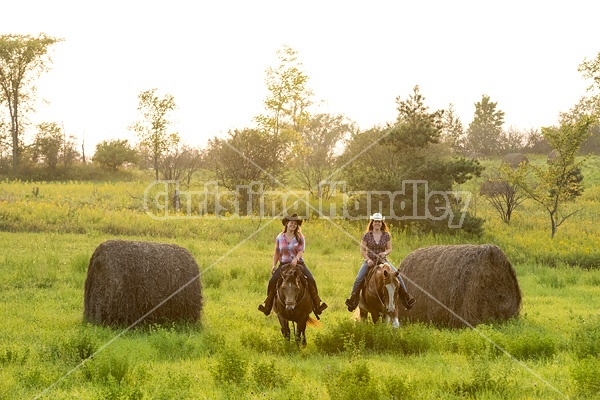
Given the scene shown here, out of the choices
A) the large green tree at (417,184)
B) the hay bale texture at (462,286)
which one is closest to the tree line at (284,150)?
the large green tree at (417,184)

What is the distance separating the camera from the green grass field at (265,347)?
28.1 ft

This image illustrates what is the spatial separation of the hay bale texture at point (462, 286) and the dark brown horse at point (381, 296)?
6.94ft

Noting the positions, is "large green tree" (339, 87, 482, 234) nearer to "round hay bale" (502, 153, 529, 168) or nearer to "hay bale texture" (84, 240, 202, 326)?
"hay bale texture" (84, 240, 202, 326)

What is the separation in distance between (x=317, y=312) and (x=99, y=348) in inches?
152

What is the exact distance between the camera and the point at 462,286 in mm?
14555

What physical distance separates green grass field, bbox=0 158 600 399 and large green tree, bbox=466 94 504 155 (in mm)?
62158

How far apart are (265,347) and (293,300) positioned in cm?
96

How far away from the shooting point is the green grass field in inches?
337

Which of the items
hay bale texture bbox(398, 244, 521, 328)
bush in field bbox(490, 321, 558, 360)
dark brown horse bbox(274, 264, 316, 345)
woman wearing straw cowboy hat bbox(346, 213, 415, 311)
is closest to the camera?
bush in field bbox(490, 321, 558, 360)

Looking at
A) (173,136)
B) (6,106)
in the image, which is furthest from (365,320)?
(6,106)

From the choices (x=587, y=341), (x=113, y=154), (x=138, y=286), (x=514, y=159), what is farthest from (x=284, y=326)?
(x=514, y=159)

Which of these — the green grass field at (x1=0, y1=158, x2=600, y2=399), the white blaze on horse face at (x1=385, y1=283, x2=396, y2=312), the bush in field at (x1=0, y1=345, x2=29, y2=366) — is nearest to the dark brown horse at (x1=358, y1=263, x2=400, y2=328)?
the white blaze on horse face at (x1=385, y1=283, x2=396, y2=312)

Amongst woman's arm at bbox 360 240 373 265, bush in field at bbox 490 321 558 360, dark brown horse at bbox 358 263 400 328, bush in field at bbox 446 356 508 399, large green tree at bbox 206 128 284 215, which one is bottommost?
bush in field at bbox 490 321 558 360

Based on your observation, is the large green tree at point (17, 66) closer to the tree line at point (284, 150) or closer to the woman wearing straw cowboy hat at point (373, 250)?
the tree line at point (284, 150)
